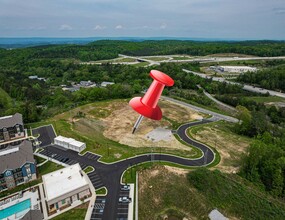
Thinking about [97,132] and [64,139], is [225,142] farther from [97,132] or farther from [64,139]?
[64,139]

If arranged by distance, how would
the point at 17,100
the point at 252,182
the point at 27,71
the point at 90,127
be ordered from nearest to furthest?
the point at 252,182, the point at 90,127, the point at 17,100, the point at 27,71

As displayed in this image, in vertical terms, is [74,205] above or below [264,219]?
above

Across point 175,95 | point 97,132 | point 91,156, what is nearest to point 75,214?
point 91,156

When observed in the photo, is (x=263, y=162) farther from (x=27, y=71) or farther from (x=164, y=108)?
(x=27, y=71)

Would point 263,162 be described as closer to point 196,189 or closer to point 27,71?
point 196,189

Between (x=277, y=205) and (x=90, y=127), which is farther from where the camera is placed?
(x=90, y=127)

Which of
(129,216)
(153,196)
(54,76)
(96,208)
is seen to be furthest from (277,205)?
(54,76)

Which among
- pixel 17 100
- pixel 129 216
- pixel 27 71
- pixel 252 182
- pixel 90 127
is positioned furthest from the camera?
pixel 27 71

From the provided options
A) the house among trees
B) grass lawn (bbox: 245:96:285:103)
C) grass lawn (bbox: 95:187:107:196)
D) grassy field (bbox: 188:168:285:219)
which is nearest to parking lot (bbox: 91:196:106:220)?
grass lawn (bbox: 95:187:107:196)
